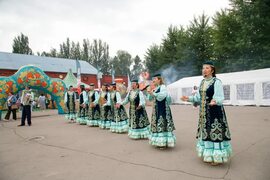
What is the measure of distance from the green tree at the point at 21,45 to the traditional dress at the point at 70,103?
127 feet

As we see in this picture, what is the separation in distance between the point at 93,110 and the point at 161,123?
5124 mm

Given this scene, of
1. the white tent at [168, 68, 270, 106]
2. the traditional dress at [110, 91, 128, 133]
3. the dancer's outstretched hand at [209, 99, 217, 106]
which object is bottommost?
the traditional dress at [110, 91, 128, 133]

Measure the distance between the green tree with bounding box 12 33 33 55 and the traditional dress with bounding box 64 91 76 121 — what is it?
127 feet

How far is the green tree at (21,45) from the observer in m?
43.8

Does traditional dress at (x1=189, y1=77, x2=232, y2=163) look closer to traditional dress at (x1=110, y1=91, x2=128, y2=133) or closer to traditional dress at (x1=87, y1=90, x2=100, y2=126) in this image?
traditional dress at (x1=110, y1=91, x2=128, y2=133)

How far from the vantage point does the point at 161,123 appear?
5.28 meters

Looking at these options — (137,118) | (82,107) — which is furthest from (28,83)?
(137,118)

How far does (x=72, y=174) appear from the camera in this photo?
3.93 meters

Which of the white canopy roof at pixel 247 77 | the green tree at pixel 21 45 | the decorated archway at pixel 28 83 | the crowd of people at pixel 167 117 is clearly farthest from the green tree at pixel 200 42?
the green tree at pixel 21 45

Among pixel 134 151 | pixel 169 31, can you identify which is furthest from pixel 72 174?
pixel 169 31

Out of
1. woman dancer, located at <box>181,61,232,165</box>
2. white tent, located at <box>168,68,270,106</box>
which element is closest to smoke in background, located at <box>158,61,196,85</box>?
white tent, located at <box>168,68,270,106</box>

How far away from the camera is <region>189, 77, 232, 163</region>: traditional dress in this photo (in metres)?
4.01

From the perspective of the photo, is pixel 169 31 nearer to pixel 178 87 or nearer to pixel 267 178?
pixel 178 87

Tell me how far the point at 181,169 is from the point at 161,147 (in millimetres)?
1377
